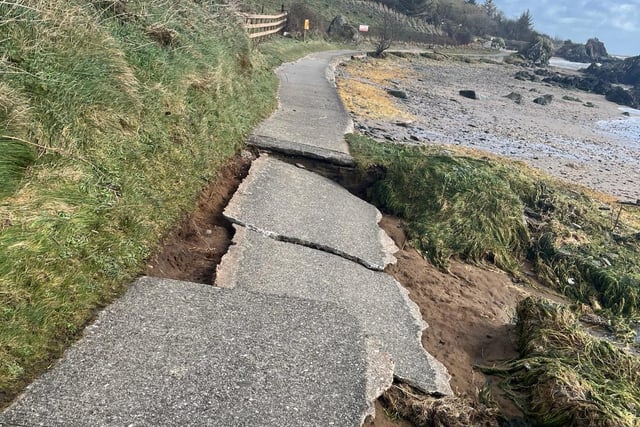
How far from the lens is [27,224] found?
2.75 m

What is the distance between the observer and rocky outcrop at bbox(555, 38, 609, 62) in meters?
88.8

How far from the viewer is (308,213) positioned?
557 centimetres

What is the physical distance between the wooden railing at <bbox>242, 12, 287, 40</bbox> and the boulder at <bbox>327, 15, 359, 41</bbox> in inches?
475

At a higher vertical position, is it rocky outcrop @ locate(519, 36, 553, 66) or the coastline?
the coastline

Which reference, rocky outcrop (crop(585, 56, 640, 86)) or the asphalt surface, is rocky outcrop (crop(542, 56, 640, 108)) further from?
the asphalt surface

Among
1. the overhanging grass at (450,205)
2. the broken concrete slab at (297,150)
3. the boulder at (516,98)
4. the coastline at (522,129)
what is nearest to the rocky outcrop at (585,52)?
the coastline at (522,129)

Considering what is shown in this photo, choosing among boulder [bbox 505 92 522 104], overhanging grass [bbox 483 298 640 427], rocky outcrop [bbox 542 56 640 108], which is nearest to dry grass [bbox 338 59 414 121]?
boulder [bbox 505 92 522 104]

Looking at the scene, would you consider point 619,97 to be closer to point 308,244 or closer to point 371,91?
point 371,91

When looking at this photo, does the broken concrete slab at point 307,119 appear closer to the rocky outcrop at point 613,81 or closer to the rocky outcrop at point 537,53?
the rocky outcrop at point 613,81

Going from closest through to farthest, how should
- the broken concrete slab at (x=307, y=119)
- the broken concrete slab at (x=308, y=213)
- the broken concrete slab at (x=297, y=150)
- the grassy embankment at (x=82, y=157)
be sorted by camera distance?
the grassy embankment at (x=82, y=157)
the broken concrete slab at (x=308, y=213)
the broken concrete slab at (x=297, y=150)
the broken concrete slab at (x=307, y=119)

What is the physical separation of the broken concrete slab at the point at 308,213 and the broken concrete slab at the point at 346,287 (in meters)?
0.20

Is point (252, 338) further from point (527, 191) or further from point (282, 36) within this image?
point (282, 36)

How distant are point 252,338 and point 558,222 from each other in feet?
18.8

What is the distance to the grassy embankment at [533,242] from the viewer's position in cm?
380
